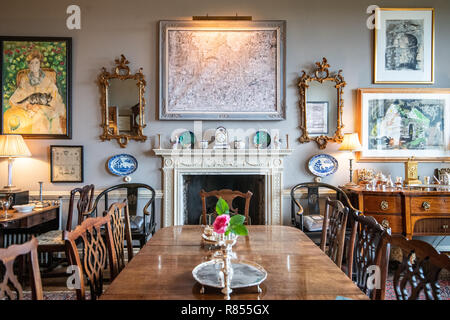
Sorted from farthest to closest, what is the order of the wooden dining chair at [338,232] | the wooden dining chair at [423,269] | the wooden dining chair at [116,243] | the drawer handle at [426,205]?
the drawer handle at [426,205]
the wooden dining chair at [338,232]
the wooden dining chair at [116,243]
the wooden dining chair at [423,269]

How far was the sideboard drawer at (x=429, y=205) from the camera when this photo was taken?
116 inches

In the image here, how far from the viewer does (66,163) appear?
3492mm

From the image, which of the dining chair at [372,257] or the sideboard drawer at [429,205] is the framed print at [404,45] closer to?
the sideboard drawer at [429,205]

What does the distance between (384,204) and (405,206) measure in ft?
0.66

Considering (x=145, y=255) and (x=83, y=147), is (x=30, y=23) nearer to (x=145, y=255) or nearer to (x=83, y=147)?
(x=83, y=147)

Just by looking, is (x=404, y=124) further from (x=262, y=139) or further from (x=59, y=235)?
(x=59, y=235)

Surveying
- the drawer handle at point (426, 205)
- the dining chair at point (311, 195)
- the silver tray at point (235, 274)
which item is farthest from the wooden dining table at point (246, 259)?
the drawer handle at point (426, 205)

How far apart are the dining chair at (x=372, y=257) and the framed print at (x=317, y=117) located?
2.08 m

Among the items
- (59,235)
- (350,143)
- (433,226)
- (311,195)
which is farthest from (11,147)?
(433,226)

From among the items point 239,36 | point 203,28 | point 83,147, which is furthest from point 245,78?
A: point 83,147

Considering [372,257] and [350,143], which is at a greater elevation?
[350,143]

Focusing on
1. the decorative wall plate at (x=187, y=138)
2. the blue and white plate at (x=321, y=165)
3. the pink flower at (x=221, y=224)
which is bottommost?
the pink flower at (x=221, y=224)

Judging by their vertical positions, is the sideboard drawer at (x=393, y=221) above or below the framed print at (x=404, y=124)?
below
